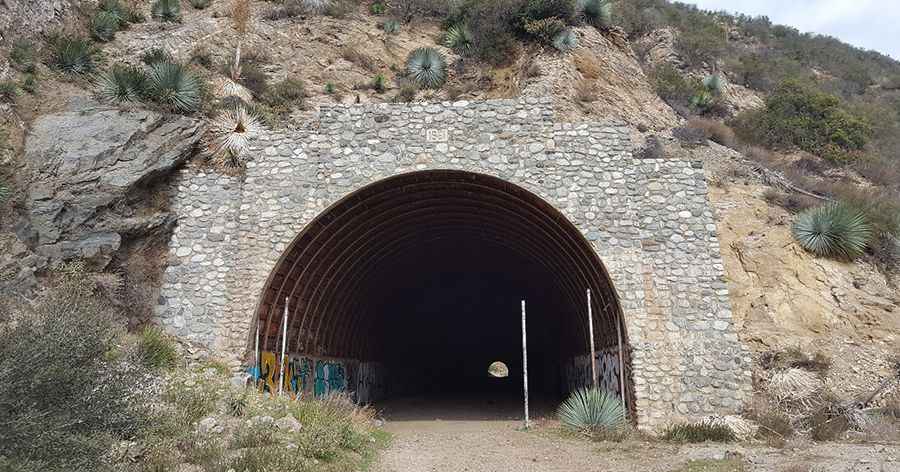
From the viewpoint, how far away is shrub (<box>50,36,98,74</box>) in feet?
70.0

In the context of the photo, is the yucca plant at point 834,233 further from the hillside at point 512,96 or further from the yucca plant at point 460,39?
the yucca plant at point 460,39

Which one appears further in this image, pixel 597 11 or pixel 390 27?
pixel 390 27

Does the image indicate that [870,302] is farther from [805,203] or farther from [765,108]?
[765,108]

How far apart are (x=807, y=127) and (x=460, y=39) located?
17.0 meters

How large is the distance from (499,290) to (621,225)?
13565 mm

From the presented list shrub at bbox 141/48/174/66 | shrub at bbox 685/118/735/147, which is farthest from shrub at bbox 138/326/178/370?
shrub at bbox 685/118/735/147

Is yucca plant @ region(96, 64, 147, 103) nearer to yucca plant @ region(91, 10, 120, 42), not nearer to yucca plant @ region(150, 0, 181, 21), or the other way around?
yucca plant @ region(91, 10, 120, 42)

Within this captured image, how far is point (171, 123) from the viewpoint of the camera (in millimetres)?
18125

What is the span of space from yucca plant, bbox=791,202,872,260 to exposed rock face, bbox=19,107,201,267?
692 inches

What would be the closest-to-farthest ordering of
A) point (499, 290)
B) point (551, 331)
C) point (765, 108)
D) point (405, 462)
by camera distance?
1. point (405, 462)
2. point (551, 331)
3. point (499, 290)
4. point (765, 108)

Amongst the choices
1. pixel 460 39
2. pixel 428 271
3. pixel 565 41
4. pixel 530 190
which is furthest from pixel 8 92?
pixel 565 41

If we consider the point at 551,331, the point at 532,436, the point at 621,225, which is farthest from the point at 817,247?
the point at 551,331

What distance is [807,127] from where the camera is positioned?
96.3 feet

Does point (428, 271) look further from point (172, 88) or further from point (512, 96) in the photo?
point (172, 88)
